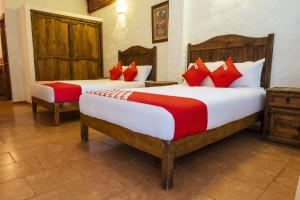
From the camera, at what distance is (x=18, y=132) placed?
9.28ft

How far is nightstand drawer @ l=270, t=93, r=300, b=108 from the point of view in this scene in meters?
2.19

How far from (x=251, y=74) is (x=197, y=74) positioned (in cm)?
73

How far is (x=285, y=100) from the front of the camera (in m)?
2.27

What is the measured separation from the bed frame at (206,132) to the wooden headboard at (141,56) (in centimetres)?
92

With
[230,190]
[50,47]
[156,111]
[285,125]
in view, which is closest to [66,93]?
[156,111]

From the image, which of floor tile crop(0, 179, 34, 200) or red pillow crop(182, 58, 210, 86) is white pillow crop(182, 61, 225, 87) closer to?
red pillow crop(182, 58, 210, 86)

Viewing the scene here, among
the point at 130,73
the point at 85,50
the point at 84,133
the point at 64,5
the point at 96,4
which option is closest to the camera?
the point at 84,133

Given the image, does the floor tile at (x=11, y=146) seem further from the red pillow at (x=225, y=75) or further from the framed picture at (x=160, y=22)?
the framed picture at (x=160, y=22)

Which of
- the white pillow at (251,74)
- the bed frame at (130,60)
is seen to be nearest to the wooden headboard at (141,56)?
the bed frame at (130,60)

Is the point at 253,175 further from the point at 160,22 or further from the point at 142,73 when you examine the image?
the point at 160,22

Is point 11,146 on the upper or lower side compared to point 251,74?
lower

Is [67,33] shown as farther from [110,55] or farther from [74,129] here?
[74,129]

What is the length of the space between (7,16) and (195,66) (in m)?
4.63

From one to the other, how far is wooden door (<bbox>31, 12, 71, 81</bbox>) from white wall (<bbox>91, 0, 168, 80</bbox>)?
1.08m
